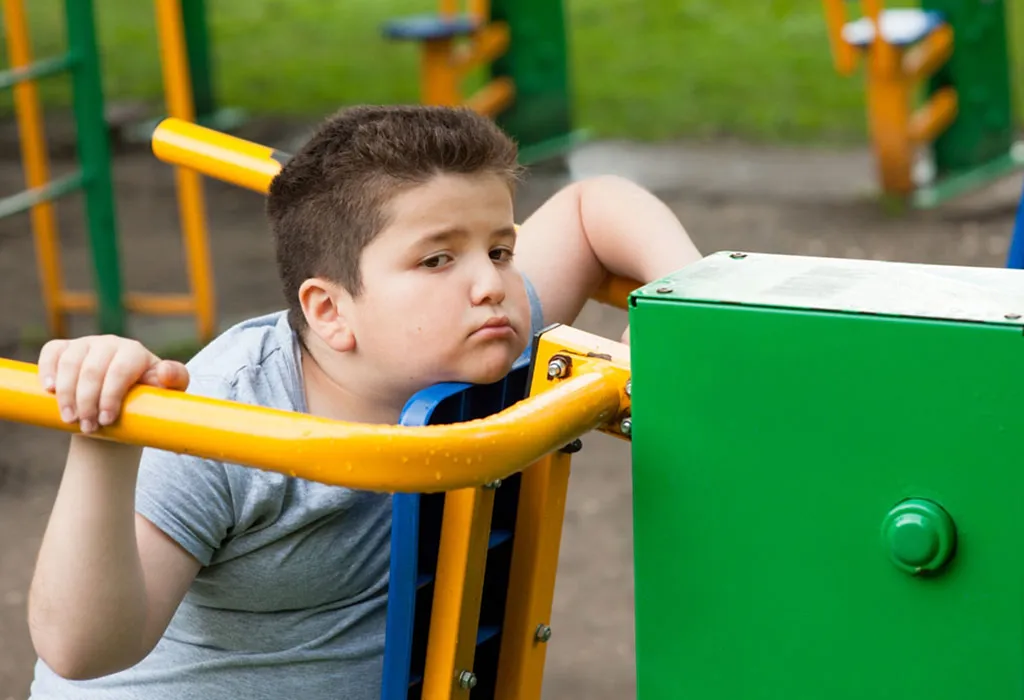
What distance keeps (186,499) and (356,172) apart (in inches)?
13.0

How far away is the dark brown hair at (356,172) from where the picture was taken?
144 centimetres

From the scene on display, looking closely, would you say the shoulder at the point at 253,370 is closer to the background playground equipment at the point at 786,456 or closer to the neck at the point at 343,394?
the neck at the point at 343,394

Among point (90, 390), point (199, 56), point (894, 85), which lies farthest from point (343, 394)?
point (199, 56)

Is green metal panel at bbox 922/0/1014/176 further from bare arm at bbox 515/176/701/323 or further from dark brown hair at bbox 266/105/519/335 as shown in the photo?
dark brown hair at bbox 266/105/519/335

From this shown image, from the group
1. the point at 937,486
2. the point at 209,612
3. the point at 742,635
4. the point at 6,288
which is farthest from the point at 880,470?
the point at 6,288

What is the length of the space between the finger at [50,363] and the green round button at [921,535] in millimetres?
614

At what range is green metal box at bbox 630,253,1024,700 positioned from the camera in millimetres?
1084

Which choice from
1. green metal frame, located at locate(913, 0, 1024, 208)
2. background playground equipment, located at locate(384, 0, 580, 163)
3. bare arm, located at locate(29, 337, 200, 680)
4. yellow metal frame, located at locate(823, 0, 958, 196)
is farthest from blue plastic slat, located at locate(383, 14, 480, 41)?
bare arm, located at locate(29, 337, 200, 680)

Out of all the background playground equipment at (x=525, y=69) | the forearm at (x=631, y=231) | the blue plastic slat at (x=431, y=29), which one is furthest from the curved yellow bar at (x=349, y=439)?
the background playground equipment at (x=525, y=69)

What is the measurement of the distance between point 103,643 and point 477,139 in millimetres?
548

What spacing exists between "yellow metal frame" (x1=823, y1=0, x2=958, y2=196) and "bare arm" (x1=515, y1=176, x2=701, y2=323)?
356 cm

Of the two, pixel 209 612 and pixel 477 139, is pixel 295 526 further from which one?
pixel 477 139

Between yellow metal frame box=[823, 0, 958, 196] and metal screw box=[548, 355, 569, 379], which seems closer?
metal screw box=[548, 355, 569, 379]

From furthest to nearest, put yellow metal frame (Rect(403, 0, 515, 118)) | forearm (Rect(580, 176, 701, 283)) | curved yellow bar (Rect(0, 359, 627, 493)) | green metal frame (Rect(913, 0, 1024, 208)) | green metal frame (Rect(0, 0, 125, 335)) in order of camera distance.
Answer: green metal frame (Rect(913, 0, 1024, 208))
yellow metal frame (Rect(403, 0, 515, 118))
green metal frame (Rect(0, 0, 125, 335))
forearm (Rect(580, 176, 701, 283))
curved yellow bar (Rect(0, 359, 627, 493))
